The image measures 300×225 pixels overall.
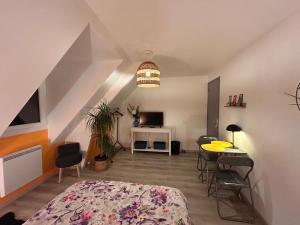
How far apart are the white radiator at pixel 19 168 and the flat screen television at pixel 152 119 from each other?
272cm

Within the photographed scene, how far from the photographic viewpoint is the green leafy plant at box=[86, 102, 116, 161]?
331 centimetres

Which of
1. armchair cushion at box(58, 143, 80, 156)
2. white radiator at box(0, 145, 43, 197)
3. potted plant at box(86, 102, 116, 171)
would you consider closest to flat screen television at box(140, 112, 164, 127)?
potted plant at box(86, 102, 116, 171)

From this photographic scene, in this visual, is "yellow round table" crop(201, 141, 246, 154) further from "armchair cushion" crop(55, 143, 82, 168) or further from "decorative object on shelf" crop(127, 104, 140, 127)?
"decorative object on shelf" crop(127, 104, 140, 127)

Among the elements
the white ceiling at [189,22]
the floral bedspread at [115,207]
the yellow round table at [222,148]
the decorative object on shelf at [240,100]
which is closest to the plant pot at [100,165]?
the floral bedspread at [115,207]

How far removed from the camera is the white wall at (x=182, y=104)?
4.67 meters

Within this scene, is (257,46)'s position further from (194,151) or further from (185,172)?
(194,151)

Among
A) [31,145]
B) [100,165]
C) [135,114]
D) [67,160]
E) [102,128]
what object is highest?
[135,114]

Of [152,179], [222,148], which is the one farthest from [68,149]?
[222,148]

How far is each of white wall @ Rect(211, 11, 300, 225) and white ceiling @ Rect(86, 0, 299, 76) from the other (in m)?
0.23

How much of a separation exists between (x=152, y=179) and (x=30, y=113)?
256 cm

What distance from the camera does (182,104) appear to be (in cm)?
475

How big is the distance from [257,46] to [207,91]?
102 inches

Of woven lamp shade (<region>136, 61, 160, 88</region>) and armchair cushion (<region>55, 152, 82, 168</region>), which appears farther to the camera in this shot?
armchair cushion (<region>55, 152, 82, 168</region>)

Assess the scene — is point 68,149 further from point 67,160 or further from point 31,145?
point 31,145
